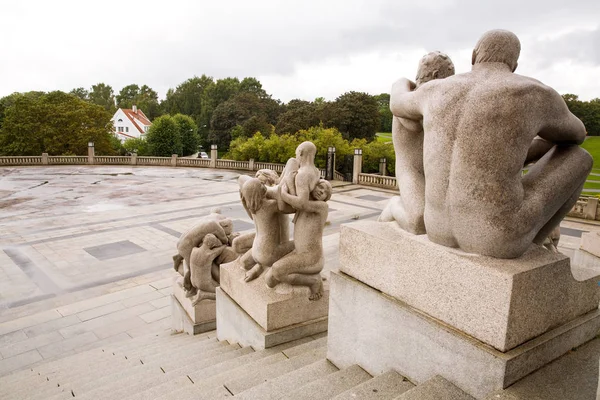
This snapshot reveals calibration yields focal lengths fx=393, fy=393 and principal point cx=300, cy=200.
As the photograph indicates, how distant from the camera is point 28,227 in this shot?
12.9 m

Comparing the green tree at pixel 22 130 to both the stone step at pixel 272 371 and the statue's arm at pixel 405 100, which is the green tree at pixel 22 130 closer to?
the stone step at pixel 272 371

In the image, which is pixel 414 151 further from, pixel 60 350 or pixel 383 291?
pixel 60 350

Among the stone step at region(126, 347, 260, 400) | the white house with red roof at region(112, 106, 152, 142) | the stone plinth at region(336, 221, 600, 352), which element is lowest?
the stone step at region(126, 347, 260, 400)

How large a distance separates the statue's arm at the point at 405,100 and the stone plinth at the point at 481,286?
792 mm

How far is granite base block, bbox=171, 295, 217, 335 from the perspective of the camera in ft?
16.4

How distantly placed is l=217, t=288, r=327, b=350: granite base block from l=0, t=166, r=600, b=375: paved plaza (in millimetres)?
1221

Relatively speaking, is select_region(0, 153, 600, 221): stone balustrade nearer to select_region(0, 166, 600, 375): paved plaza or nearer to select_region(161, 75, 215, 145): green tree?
select_region(0, 166, 600, 375): paved plaza

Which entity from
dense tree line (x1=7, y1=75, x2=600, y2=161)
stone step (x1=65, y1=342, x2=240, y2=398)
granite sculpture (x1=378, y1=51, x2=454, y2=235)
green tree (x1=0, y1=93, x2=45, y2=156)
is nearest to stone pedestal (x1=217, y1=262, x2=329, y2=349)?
stone step (x1=65, y1=342, x2=240, y2=398)

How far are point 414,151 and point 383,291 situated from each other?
1.00 m

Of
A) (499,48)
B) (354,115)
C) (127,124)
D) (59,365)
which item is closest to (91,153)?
(354,115)

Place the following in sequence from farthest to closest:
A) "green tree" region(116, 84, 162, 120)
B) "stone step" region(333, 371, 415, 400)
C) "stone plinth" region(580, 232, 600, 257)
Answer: "green tree" region(116, 84, 162, 120)
"stone plinth" region(580, 232, 600, 257)
"stone step" region(333, 371, 415, 400)

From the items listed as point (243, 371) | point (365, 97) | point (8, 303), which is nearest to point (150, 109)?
point (365, 97)

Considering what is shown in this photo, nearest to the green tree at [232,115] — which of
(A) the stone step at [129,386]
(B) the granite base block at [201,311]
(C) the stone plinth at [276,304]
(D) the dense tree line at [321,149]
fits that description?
(D) the dense tree line at [321,149]

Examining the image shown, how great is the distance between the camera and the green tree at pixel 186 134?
48156 millimetres
